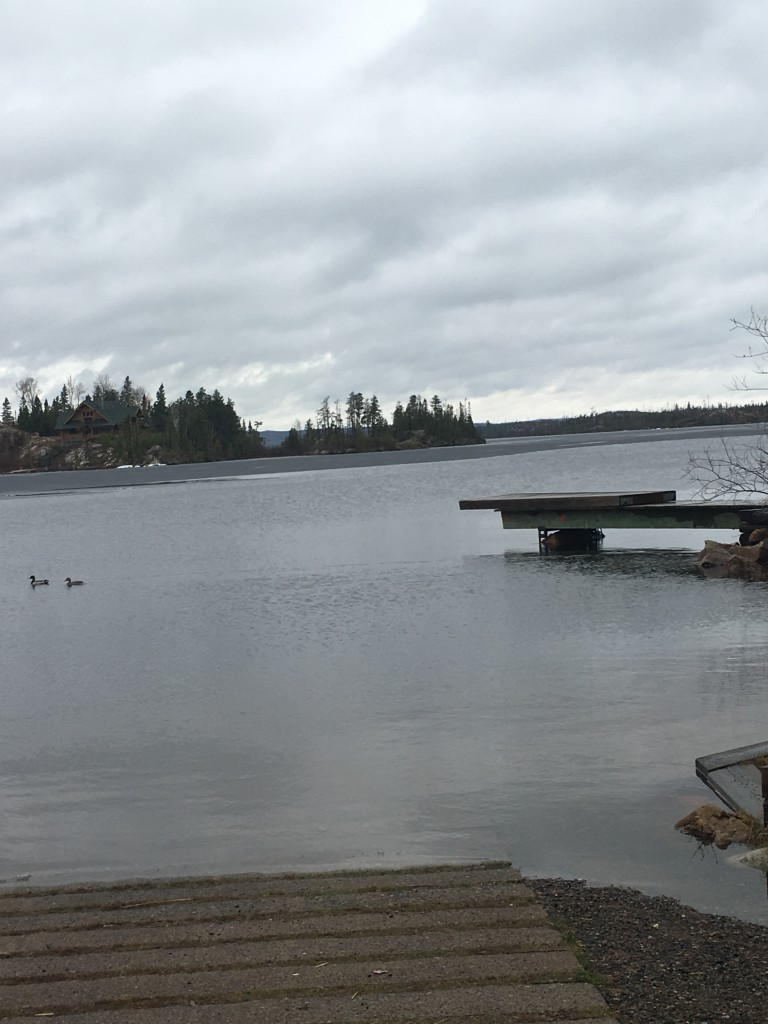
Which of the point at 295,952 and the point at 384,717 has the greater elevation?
the point at 295,952

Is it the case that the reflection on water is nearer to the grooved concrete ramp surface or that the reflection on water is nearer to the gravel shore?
the gravel shore

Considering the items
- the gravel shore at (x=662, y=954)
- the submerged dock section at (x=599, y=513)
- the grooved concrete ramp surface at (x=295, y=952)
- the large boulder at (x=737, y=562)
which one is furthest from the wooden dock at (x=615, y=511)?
the grooved concrete ramp surface at (x=295, y=952)

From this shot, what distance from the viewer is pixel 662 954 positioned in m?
7.50

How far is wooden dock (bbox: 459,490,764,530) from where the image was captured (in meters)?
33.2

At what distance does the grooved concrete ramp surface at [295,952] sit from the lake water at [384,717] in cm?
121

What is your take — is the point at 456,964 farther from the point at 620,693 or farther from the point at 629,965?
the point at 620,693

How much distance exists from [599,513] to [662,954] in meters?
28.9

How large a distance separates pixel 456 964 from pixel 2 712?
12.6 m

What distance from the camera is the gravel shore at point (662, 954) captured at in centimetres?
657

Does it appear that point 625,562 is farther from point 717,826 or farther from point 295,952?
point 295,952

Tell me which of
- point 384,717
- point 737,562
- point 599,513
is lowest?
point 384,717

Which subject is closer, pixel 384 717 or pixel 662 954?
pixel 662 954

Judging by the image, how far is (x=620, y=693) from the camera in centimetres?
1628

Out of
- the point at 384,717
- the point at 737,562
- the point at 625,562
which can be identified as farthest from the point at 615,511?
the point at 384,717
